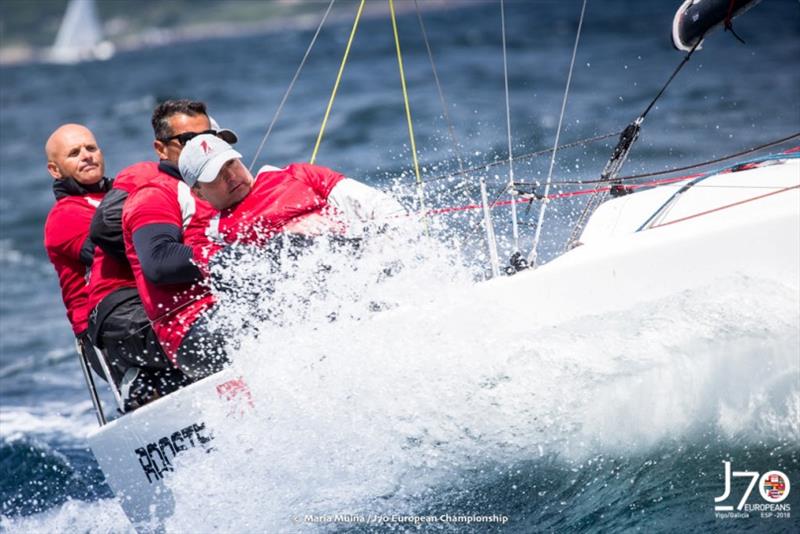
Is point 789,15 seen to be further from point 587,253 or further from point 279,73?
point 587,253

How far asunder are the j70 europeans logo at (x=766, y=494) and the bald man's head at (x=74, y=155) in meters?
2.58

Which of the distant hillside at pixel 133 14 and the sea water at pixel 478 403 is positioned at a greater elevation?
the distant hillside at pixel 133 14

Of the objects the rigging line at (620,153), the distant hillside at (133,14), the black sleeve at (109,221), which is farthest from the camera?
the distant hillside at (133,14)

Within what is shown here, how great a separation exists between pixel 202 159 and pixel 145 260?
371 millimetres

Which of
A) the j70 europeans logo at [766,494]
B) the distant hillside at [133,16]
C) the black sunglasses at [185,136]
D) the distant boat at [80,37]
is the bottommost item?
the j70 europeans logo at [766,494]

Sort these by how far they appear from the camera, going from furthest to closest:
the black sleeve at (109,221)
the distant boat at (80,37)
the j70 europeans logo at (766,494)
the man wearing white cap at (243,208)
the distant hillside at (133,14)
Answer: the distant hillside at (133,14), the distant boat at (80,37), the black sleeve at (109,221), the man wearing white cap at (243,208), the j70 europeans logo at (766,494)

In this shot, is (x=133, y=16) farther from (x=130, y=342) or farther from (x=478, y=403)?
(x=478, y=403)

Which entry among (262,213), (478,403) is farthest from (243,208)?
(478,403)

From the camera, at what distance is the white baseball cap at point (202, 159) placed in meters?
3.02

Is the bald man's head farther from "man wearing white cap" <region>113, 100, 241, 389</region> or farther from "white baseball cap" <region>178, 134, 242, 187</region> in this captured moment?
"white baseball cap" <region>178, 134, 242, 187</region>

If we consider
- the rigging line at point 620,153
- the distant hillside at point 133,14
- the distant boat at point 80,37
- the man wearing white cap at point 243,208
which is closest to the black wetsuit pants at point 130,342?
the man wearing white cap at point 243,208

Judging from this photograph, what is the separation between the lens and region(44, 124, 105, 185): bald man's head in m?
3.63

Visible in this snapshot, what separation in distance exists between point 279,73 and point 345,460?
21066mm

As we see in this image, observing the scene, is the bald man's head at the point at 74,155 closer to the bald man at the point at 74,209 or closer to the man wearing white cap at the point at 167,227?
the bald man at the point at 74,209
